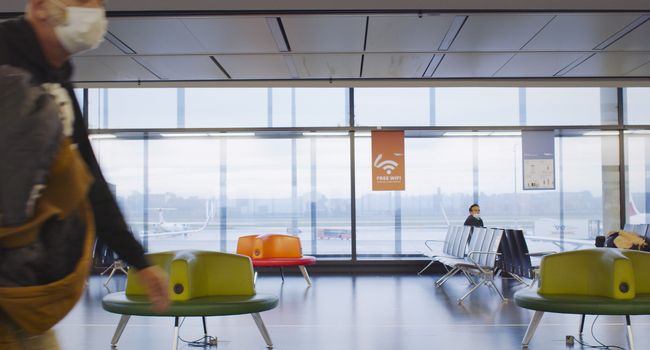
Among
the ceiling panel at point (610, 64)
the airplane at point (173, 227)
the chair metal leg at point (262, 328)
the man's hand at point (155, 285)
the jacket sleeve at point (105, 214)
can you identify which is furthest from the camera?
the airplane at point (173, 227)

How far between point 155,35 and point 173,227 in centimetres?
677

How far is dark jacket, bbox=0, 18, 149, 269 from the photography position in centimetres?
131

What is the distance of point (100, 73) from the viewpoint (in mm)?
7680

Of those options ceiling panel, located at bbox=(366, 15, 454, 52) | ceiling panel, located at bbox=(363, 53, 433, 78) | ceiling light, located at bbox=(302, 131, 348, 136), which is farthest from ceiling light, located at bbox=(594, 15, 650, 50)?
ceiling light, located at bbox=(302, 131, 348, 136)

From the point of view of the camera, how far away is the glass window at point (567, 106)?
11781 millimetres

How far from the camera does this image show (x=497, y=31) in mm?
6023

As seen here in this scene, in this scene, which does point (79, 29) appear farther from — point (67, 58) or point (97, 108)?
point (97, 108)

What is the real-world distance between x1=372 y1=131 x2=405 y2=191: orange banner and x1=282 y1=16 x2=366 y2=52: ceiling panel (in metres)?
5.01

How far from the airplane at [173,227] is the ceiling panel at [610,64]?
22.9ft

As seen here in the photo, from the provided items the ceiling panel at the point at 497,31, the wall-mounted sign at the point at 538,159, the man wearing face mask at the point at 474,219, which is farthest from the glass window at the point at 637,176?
the ceiling panel at the point at 497,31

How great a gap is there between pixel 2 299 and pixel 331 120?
422 inches

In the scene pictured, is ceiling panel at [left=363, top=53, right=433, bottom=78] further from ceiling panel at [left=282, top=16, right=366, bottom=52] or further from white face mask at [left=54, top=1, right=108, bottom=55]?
white face mask at [left=54, top=1, right=108, bottom=55]

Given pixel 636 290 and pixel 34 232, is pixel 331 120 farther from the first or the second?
pixel 34 232

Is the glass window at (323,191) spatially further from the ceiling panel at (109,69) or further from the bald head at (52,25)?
the bald head at (52,25)
